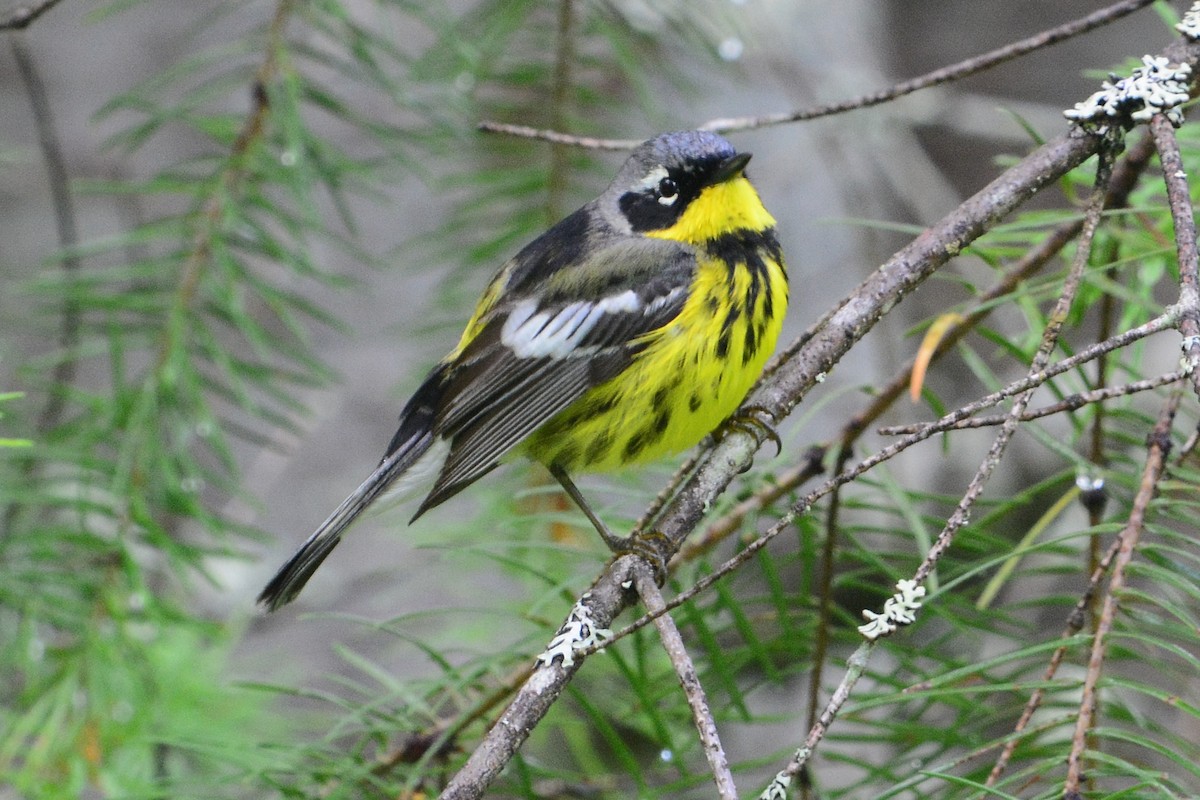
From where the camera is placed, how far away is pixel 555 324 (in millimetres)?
2557

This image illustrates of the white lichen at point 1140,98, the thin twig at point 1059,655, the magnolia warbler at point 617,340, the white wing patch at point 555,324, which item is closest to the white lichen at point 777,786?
the thin twig at point 1059,655

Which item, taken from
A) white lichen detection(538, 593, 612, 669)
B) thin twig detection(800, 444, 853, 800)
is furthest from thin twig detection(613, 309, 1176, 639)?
thin twig detection(800, 444, 853, 800)

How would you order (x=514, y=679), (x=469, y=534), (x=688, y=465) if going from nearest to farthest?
(x=514, y=679) < (x=688, y=465) < (x=469, y=534)

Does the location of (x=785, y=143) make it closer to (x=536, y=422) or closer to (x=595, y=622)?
(x=536, y=422)

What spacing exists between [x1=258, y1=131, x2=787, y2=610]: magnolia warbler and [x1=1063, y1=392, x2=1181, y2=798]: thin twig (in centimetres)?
89

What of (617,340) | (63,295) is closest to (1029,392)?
(617,340)

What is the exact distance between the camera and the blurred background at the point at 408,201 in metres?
2.71

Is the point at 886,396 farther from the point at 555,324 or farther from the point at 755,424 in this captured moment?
the point at 555,324

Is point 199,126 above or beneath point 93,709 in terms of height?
above

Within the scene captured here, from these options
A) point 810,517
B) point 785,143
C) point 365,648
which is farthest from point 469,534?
point 785,143

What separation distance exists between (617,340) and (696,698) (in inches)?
49.9

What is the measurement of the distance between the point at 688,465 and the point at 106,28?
17.3 feet

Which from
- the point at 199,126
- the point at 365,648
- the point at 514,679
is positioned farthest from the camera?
the point at 365,648

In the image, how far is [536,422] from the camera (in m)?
2.40
